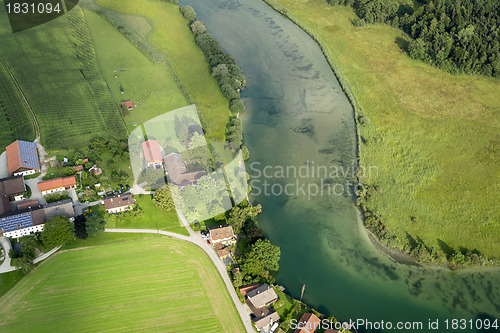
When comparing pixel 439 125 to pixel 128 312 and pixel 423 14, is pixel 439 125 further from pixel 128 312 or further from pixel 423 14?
pixel 128 312

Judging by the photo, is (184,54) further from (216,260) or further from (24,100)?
(216,260)

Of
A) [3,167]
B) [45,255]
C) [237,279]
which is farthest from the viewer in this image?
[3,167]

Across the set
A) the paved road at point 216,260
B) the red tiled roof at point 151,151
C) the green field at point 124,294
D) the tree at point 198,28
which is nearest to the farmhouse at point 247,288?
the paved road at point 216,260

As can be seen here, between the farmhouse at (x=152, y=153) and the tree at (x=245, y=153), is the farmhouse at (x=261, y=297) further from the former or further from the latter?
the farmhouse at (x=152, y=153)

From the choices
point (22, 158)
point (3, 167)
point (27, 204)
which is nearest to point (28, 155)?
point (22, 158)

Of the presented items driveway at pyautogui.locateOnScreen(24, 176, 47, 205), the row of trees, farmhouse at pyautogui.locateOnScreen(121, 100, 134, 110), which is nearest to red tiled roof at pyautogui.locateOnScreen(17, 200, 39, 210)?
driveway at pyautogui.locateOnScreen(24, 176, 47, 205)

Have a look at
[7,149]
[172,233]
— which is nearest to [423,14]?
[172,233]
